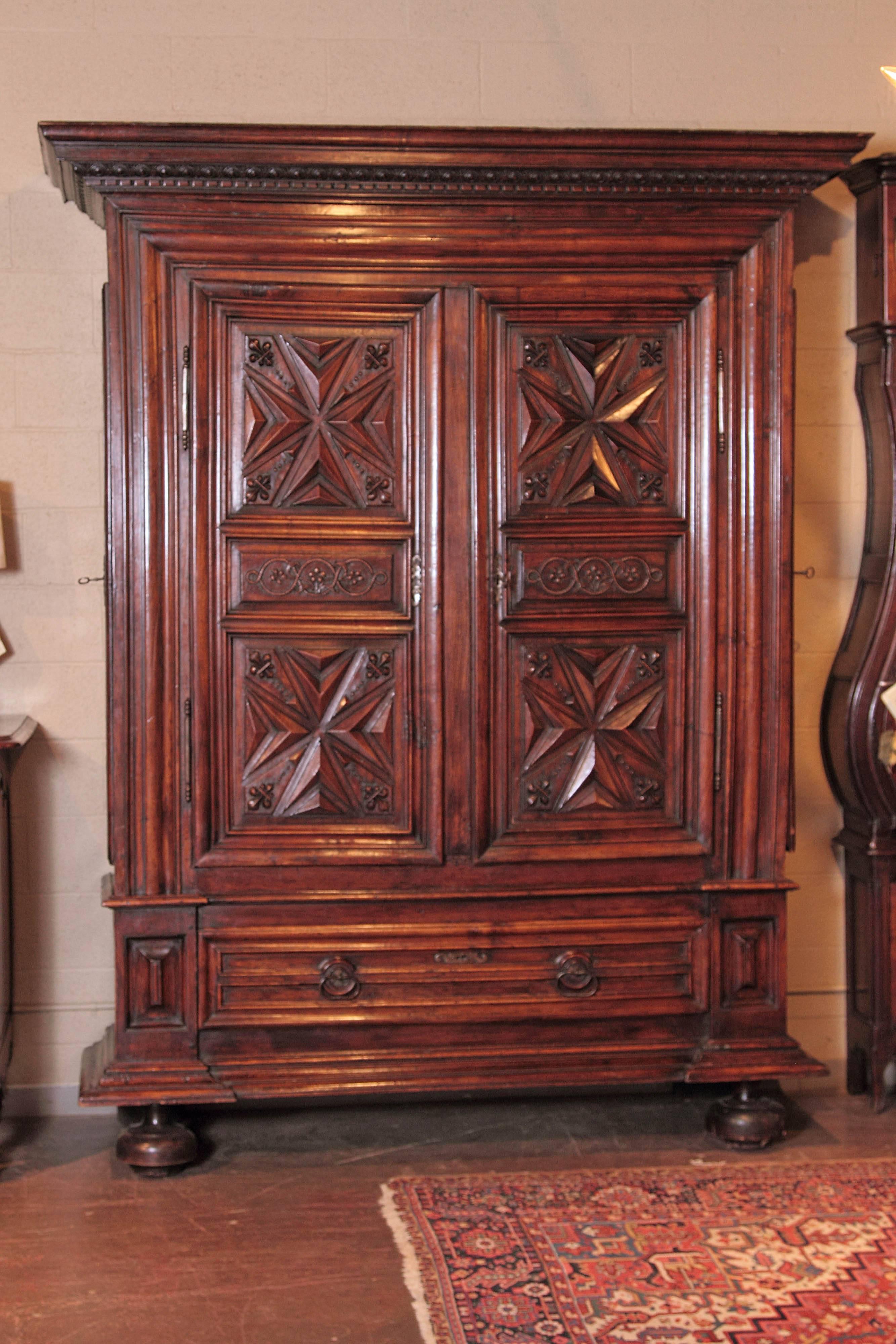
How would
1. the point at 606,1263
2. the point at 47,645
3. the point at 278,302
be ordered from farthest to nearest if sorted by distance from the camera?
the point at 47,645 → the point at 278,302 → the point at 606,1263

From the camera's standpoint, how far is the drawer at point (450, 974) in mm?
3162

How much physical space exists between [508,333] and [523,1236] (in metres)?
2.02

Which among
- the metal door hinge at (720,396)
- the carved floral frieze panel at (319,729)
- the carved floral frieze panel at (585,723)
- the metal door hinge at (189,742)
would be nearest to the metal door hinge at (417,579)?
the carved floral frieze panel at (319,729)

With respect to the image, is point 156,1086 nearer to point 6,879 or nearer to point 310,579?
point 6,879

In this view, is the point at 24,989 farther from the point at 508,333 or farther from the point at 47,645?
the point at 508,333

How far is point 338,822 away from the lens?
125 inches

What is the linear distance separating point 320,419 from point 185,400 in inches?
12.3

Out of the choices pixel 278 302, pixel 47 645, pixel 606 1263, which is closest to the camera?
pixel 606 1263

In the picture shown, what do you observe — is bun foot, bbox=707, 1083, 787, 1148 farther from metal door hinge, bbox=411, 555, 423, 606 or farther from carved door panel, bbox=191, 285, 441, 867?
metal door hinge, bbox=411, 555, 423, 606

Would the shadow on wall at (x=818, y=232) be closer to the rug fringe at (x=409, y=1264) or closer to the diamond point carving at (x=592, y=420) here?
the diamond point carving at (x=592, y=420)

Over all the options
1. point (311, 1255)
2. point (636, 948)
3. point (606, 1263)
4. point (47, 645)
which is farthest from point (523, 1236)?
point (47, 645)

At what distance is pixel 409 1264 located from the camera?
107 inches

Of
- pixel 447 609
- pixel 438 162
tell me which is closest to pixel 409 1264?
pixel 447 609

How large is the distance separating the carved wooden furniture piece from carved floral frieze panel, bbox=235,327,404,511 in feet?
4.38
